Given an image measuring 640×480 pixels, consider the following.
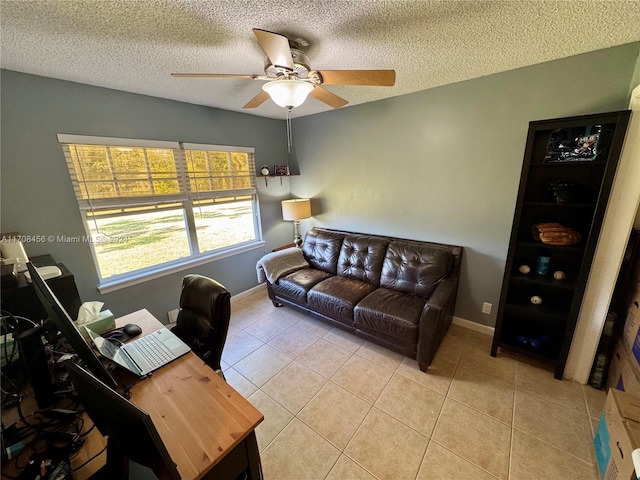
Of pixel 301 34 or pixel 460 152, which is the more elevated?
pixel 301 34

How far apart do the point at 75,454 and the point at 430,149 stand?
306 centimetres

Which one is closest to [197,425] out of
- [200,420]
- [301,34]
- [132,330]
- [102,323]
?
[200,420]

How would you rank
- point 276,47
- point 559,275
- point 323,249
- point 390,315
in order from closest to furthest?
point 276,47
point 559,275
point 390,315
point 323,249

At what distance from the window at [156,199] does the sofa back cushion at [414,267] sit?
6.42ft

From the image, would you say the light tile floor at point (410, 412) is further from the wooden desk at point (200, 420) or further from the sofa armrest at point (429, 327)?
the wooden desk at point (200, 420)

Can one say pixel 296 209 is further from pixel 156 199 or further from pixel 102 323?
pixel 102 323

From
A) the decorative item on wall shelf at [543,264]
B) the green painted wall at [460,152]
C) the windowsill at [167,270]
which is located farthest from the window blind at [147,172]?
the decorative item on wall shelf at [543,264]

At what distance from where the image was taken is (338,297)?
Answer: 2.47 metres

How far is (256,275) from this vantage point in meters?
3.60

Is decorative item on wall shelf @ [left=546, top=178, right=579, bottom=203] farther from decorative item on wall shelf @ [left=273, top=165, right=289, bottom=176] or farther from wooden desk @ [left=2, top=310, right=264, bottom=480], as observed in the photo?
decorative item on wall shelf @ [left=273, top=165, right=289, bottom=176]

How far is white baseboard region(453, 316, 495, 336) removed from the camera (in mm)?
2512

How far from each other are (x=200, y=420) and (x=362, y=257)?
2244mm

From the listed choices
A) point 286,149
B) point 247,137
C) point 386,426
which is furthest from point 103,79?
point 386,426

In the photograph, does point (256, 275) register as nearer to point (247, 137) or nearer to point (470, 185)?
point (247, 137)
